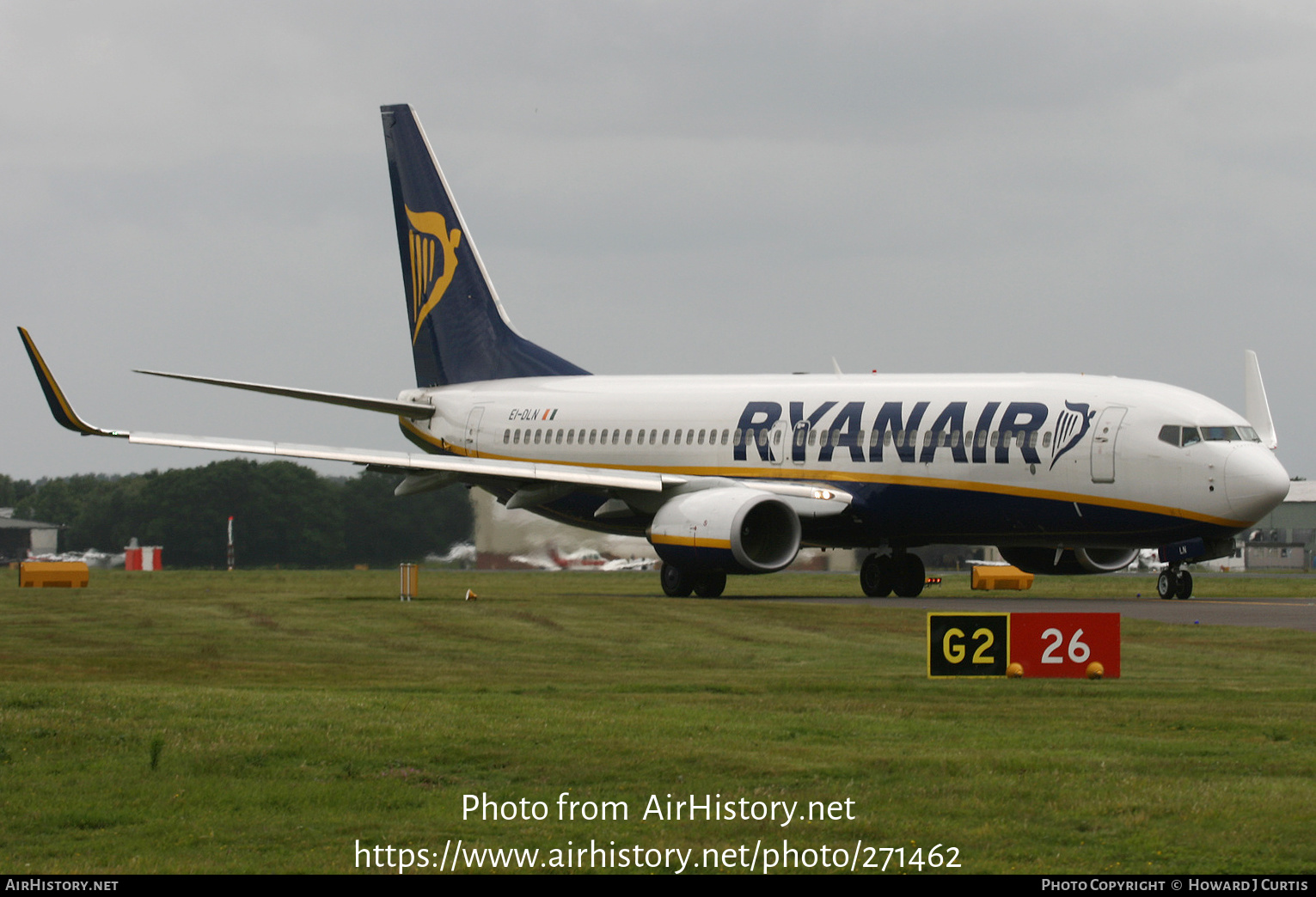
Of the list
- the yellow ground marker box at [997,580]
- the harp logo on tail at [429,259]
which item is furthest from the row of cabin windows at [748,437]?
the yellow ground marker box at [997,580]

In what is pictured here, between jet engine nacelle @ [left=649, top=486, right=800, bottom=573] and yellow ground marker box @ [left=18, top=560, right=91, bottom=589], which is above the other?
jet engine nacelle @ [left=649, top=486, right=800, bottom=573]

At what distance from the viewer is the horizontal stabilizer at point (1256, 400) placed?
146ft

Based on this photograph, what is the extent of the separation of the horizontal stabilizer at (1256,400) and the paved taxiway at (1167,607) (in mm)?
9521

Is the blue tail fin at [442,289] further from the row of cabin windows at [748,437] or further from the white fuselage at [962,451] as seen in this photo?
the white fuselage at [962,451]

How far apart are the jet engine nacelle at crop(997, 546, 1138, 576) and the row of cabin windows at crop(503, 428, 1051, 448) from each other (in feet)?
13.7

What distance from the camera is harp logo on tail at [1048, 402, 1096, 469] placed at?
107 ft

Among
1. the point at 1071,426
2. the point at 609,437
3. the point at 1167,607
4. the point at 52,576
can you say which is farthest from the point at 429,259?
the point at 1167,607

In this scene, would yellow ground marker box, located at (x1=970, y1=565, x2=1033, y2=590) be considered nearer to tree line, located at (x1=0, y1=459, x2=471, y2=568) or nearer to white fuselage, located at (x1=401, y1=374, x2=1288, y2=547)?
white fuselage, located at (x1=401, y1=374, x2=1288, y2=547)

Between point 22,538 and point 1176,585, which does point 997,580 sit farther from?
point 22,538

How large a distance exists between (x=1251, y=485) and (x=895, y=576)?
8.55 meters

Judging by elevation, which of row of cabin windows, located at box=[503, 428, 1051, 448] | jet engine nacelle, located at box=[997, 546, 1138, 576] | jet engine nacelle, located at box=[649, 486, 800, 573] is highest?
row of cabin windows, located at box=[503, 428, 1051, 448]

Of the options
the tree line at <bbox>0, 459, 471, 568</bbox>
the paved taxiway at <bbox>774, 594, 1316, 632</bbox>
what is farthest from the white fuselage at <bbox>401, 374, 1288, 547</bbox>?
the tree line at <bbox>0, 459, 471, 568</bbox>

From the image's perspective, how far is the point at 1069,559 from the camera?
125 feet

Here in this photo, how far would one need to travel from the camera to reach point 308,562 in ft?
200
